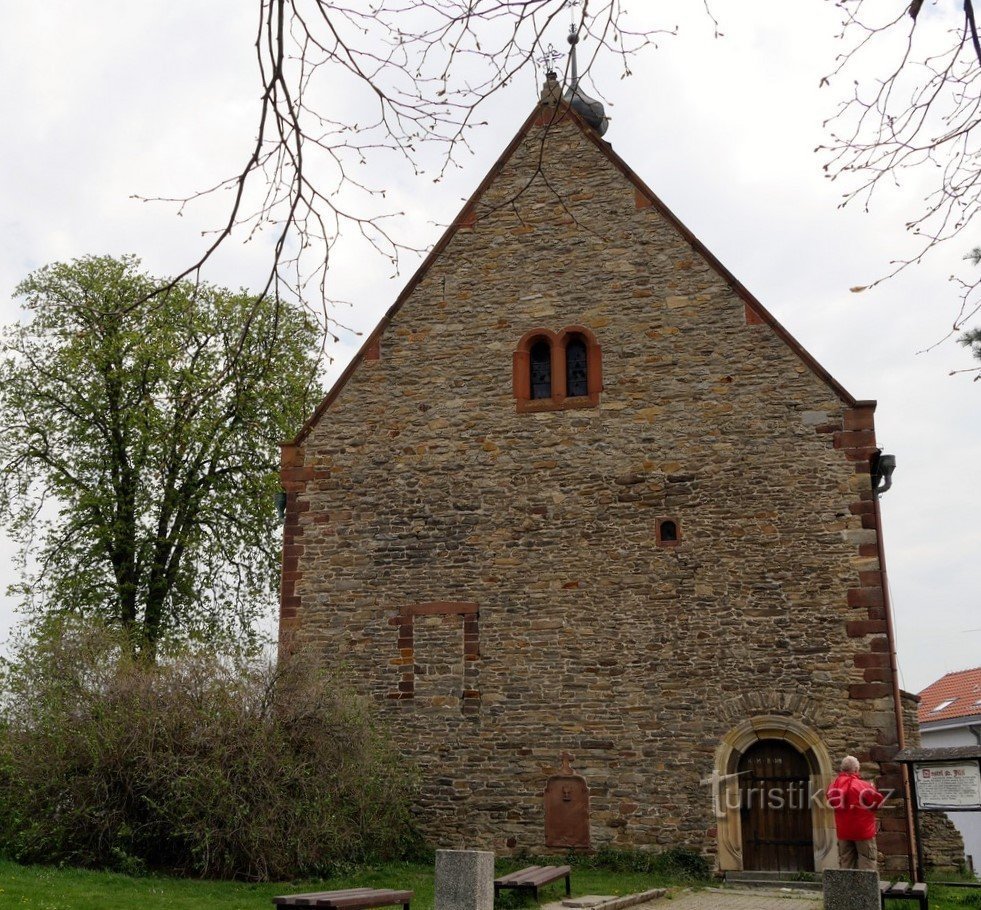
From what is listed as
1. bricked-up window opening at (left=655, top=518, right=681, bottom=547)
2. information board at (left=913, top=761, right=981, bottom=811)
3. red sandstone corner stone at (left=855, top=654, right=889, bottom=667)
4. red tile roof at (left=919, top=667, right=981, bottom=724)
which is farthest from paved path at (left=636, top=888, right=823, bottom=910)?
red tile roof at (left=919, top=667, right=981, bottom=724)

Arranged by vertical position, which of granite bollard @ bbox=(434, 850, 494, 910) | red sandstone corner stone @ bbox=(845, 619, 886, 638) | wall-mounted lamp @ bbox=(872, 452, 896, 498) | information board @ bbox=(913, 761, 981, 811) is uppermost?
wall-mounted lamp @ bbox=(872, 452, 896, 498)

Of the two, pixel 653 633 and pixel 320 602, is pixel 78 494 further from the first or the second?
pixel 653 633

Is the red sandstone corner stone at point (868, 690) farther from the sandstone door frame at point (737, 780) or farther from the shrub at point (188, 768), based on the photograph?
the shrub at point (188, 768)

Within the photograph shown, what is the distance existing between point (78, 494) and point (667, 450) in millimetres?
12944

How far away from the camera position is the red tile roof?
102 feet

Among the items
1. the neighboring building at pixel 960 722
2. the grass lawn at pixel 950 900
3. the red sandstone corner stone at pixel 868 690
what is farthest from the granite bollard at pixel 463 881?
the neighboring building at pixel 960 722

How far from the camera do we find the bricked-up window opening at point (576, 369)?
52.6 ft

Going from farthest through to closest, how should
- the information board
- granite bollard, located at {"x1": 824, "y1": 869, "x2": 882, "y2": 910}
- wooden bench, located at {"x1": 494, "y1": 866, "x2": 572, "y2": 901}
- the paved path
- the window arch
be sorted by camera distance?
the window arch → the information board → the paved path → wooden bench, located at {"x1": 494, "y1": 866, "x2": 572, "y2": 901} → granite bollard, located at {"x1": 824, "y1": 869, "x2": 882, "y2": 910}

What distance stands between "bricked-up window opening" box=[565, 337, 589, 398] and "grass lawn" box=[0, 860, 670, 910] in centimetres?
634

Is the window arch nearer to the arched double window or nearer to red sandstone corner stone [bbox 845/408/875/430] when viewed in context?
the arched double window

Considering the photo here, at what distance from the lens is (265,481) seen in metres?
23.7

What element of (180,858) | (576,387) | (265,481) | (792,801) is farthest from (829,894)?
(265,481)

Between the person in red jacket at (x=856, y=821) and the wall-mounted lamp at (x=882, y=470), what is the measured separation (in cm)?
501

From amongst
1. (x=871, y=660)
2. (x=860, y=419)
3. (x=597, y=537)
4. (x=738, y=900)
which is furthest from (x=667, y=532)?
(x=738, y=900)
